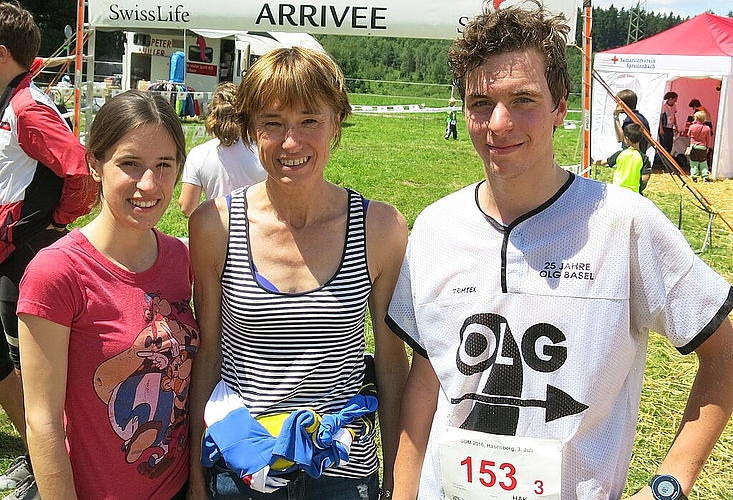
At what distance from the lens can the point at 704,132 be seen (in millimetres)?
15602

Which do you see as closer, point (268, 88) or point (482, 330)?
point (482, 330)

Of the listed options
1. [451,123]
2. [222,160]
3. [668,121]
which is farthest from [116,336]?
[451,123]

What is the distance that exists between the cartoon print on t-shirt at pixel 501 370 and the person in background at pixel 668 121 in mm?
17004

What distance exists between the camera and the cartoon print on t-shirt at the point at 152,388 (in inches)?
68.1

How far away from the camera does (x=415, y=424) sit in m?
1.79

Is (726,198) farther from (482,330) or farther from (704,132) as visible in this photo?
(482,330)

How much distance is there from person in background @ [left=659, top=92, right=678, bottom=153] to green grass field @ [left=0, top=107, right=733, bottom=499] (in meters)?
2.08

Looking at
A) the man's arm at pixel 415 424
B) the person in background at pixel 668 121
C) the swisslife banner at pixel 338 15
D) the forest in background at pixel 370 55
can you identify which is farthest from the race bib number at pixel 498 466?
the forest in background at pixel 370 55

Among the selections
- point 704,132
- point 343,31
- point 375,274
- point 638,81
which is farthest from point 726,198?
point 375,274

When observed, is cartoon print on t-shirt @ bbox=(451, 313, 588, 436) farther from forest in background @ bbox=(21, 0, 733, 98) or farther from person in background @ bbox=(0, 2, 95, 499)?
forest in background @ bbox=(21, 0, 733, 98)

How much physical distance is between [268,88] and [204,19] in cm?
505

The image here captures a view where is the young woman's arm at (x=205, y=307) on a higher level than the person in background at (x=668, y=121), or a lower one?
lower

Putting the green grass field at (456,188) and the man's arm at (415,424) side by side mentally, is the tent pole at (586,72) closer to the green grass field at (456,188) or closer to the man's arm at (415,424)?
the green grass field at (456,188)

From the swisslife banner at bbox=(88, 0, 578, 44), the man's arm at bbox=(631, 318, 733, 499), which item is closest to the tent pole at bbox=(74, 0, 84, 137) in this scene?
the swisslife banner at bbox=(88, 0, 578, 44)
